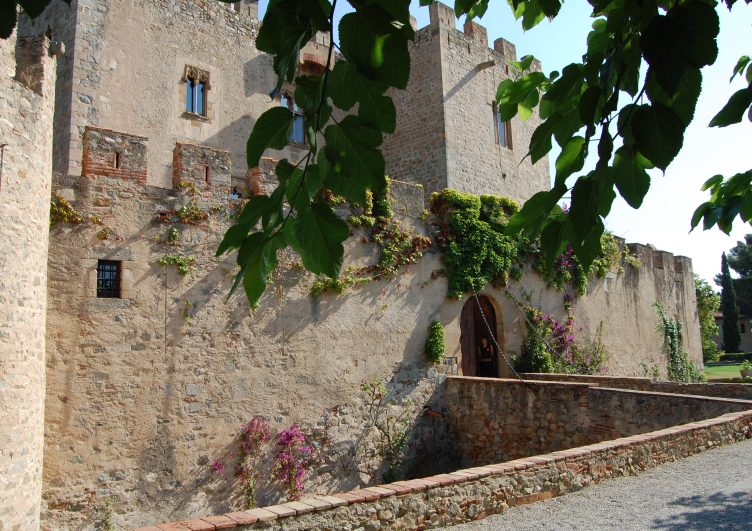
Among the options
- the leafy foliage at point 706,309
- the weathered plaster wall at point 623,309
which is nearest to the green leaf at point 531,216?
the weathered plaster wall at point 623,309

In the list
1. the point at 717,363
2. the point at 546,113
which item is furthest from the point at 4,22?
the point at 717,363

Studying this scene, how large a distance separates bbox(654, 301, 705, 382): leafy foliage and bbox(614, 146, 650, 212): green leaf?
750 inches

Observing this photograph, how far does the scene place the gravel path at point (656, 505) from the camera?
5910 mm

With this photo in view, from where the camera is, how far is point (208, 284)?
33.3 feet

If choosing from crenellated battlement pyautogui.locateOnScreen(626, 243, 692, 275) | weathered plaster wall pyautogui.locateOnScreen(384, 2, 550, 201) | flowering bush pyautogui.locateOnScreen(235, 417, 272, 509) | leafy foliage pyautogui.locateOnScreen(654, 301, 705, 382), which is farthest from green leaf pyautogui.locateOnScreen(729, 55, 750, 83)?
leafy foliage pyautogui.locateOnScreen(654, 301, 705, 382)

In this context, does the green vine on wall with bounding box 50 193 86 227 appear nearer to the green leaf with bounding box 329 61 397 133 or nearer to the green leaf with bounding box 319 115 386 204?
the green leaf with bounding box 319 115 386 204

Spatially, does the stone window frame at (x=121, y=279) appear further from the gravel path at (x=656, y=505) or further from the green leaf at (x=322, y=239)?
the green leaf at (x=322, y=239)

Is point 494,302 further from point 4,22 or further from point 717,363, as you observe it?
point 717,363

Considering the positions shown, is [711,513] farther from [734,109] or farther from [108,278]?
[108,278]

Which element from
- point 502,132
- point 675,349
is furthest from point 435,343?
point 675,349

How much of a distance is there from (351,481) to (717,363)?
126 feet

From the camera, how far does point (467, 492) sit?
6.44 metres

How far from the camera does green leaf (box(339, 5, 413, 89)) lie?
1.51 m

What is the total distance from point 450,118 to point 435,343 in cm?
755
